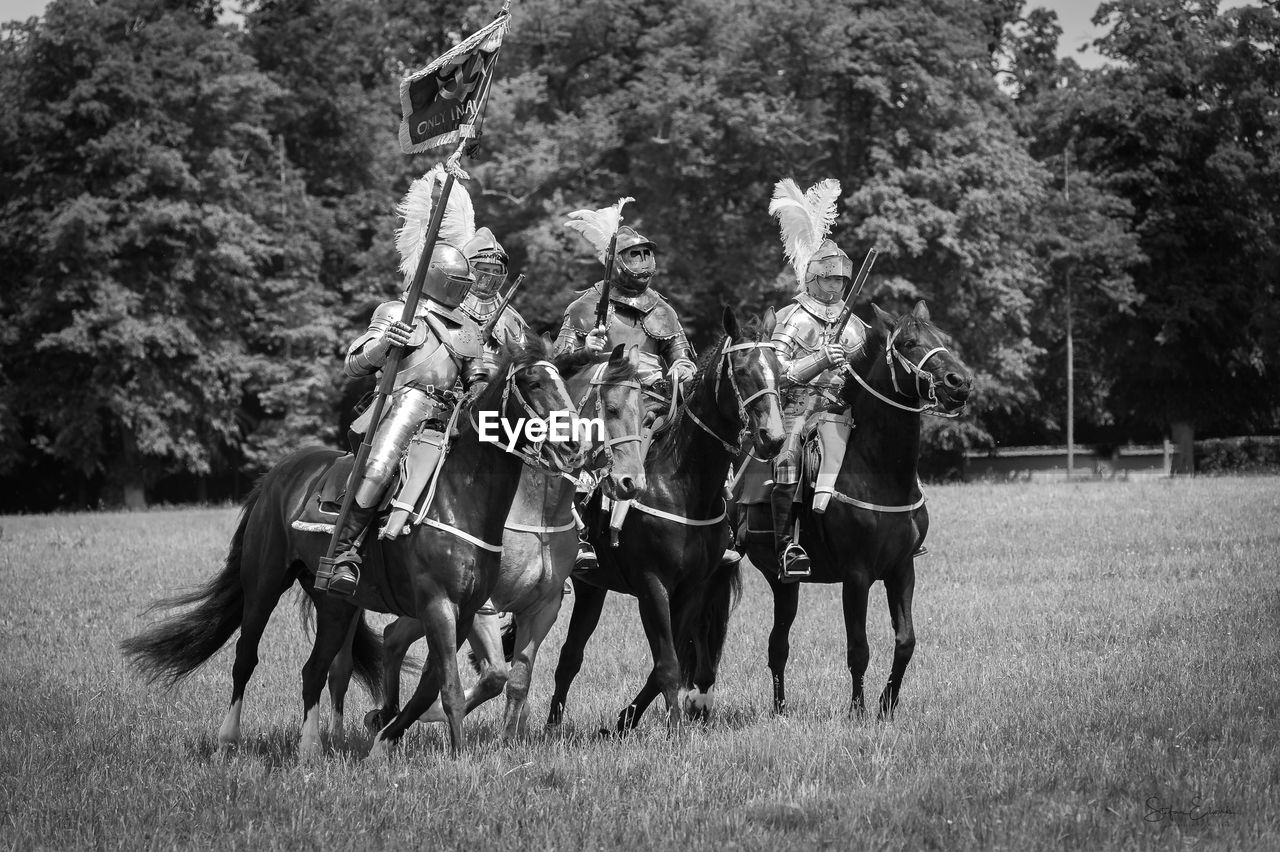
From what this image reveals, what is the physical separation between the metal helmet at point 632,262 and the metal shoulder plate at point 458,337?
1893 mm

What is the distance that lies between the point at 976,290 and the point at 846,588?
A: 33638 millimetres

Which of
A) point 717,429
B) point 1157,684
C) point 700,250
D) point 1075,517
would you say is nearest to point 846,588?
point 717,429

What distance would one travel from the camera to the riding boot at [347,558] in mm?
9016

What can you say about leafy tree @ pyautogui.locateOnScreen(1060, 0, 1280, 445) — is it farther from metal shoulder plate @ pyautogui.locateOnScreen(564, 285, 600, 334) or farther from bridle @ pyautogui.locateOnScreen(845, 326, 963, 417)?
metal shoulder plate @ pyautogui.locateOnScreen(564, 285, 600, 334)

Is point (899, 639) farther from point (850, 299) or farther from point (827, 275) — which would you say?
point (827, 275)

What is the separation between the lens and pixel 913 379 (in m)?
10.6

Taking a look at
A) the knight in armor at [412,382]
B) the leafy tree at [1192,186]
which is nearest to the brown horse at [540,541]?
the knight in armor at [412,382]

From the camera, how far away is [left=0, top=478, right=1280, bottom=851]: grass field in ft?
23.1

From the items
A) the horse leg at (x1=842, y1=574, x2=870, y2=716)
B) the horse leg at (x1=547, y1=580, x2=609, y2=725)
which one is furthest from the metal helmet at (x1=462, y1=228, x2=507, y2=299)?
the horse leg at (x1=842, y1=574, x2=870, y2=716)

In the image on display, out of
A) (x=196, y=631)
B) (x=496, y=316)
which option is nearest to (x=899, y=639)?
(x=496, y=316)

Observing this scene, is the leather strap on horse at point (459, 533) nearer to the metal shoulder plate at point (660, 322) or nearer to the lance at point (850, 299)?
the metal shoulder plate at point (660, 322)

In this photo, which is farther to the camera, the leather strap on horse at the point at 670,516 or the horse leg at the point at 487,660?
the leather strap on horse at the point at 670,516

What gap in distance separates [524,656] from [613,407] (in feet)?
6.57

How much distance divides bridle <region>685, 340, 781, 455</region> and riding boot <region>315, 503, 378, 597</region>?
2.53 metres
